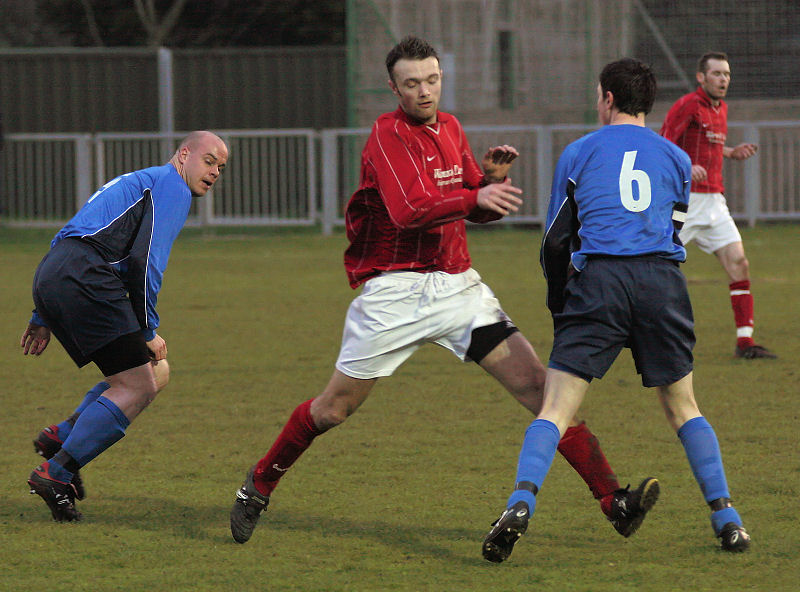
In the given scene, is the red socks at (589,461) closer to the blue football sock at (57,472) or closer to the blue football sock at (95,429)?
the blue football sock at (95,429)

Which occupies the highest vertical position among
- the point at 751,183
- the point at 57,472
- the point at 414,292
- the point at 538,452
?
the point at 414,292

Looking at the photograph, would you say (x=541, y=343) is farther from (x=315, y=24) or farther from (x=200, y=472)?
(x=315, y=24)

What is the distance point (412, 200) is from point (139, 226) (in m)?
1.29

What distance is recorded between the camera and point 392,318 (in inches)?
202

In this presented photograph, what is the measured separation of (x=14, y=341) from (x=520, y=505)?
736 cm

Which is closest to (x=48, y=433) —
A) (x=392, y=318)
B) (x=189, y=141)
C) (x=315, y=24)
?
(x=189, y=141)

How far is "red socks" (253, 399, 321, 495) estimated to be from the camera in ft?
17.1

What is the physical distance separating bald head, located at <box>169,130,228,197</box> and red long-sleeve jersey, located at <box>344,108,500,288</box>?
707 mm

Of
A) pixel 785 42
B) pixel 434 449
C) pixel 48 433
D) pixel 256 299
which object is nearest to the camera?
pixel 48 433

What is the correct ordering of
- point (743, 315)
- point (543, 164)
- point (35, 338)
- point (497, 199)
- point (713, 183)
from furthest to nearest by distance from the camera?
point (543, 164) < point (713, 183) < point (743, 315) < point (35, 338) < point (497, 199)

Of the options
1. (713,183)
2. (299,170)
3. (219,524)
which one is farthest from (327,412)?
(299,170)

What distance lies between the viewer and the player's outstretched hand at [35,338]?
5714mm

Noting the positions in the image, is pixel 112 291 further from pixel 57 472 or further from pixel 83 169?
pixel 83 169

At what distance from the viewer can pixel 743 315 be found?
31.7 feet
